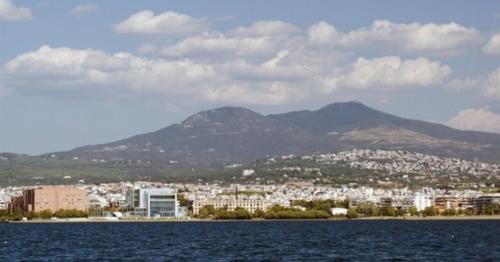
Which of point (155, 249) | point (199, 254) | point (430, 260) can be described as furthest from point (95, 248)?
point (430, 260)

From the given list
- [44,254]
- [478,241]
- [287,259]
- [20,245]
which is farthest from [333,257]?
[20,245]

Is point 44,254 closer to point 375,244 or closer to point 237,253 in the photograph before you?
point 237,253

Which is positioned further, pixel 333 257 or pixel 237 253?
pixel 237 253

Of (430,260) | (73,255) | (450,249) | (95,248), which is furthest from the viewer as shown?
(95,248)

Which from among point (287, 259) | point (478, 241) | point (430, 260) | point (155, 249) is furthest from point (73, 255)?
point (478, 241)

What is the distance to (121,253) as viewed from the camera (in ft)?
234

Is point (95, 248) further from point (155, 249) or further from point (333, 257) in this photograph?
point (333, 257)

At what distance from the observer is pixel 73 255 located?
6988 cm

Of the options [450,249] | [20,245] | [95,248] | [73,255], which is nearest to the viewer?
[73,255]

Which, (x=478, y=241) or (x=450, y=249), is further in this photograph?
(x=478, y=241)

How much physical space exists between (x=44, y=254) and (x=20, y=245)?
622 inches

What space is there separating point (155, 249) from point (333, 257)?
15.9 meters

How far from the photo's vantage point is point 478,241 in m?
87.1

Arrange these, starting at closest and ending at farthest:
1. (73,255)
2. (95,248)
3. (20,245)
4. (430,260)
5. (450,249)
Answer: (430,260) → (73,255) → (450,249) → (95,248) → (20,245)
